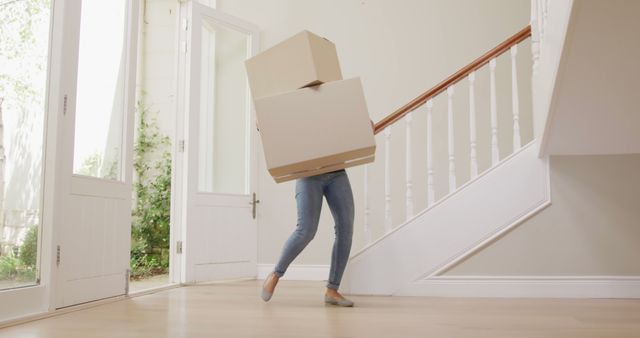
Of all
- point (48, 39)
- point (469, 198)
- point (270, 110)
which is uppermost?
point (48, 39)

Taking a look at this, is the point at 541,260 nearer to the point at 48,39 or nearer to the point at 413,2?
the point at 413,2

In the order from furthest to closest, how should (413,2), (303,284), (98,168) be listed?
(413,2)
(303,284)
(98,168)

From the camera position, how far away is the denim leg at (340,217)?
116 inches

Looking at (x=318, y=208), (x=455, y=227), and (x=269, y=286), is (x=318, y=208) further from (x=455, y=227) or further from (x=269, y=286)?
(x=455, y=227)

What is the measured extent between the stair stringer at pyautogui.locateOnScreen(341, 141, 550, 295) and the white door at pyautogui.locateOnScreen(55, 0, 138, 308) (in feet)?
4.58

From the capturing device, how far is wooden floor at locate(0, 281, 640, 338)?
217 cm

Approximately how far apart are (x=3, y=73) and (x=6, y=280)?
2.97ft

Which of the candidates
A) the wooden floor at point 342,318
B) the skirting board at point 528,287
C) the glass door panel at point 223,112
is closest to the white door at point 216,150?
the glass door panel at point 223,112

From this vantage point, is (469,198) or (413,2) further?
(413,2)

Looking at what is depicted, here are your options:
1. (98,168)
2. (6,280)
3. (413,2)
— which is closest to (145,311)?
(6,280)

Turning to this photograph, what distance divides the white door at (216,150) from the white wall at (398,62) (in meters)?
0.26

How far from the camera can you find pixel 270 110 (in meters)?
2.66

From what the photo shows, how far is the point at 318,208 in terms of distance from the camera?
2975 mm

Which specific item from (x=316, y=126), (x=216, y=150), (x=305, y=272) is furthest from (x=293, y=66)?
(x=305, y=272)
